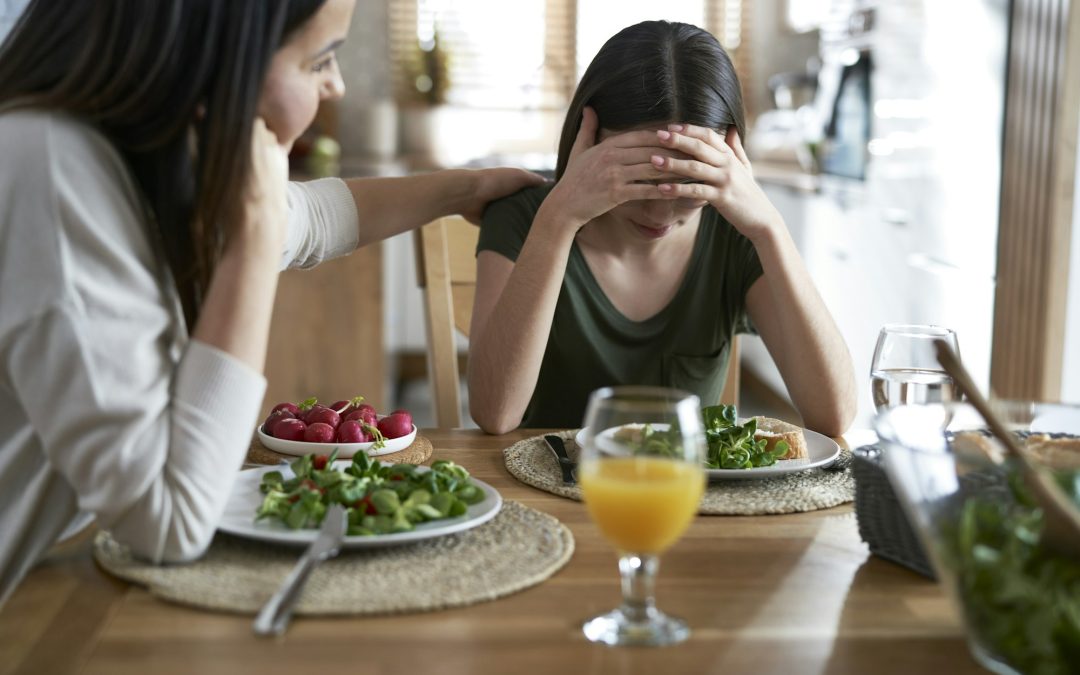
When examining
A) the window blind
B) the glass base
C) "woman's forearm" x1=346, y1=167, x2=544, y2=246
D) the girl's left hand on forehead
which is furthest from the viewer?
the window blind

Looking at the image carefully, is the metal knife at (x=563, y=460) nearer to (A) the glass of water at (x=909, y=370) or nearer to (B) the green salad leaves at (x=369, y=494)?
(B) the green salad leaves at (x=369, y=494)

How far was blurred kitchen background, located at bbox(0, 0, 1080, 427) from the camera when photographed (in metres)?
2.30

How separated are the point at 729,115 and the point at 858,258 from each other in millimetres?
2062

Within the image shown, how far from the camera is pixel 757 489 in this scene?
1.08 m

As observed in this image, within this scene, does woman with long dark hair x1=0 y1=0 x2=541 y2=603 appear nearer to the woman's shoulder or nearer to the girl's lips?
the woman's shoulder

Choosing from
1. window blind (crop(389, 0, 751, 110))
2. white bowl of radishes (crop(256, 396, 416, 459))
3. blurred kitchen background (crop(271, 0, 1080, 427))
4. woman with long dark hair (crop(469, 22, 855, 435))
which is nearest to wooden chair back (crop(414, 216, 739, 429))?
woman with long dark hair (crop(469, 22, 855, 435))

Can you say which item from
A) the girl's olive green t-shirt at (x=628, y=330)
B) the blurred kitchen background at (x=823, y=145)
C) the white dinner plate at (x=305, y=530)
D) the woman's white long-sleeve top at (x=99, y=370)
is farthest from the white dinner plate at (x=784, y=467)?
the blurred kitchen background at (x=823, y=145)

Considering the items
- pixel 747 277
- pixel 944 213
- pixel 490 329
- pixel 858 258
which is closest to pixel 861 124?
pixel 858 258

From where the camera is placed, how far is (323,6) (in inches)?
35.1

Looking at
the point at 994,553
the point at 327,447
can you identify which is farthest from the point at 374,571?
the point at 994,553

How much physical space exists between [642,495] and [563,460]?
1.38 feet

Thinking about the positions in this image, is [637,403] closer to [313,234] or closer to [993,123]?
[313,234]

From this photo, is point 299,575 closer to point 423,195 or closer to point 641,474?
point 641,474

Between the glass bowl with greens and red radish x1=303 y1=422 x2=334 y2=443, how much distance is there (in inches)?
22.9
